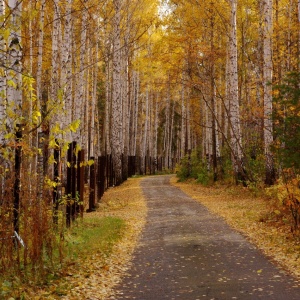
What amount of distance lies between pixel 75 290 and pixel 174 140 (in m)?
62.3

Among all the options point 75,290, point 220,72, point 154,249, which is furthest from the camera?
point 220,72

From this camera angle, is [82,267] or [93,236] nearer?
[82,267]

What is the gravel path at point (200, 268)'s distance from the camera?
22.4 ft

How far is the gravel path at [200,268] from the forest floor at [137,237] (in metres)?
0.22

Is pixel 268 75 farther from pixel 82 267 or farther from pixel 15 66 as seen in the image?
pixel 82 267

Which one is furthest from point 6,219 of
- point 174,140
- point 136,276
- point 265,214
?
point 174,140

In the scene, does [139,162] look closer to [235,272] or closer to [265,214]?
[265,214]

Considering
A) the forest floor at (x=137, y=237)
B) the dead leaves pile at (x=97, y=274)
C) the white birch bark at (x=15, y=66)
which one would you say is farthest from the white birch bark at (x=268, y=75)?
the white birch bark at (x=15, y=66)

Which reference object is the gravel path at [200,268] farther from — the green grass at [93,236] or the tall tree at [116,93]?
the tall tree at [116,93]

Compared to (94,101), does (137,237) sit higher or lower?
lower

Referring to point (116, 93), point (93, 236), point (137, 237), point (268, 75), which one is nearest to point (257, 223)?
point (137, 237)

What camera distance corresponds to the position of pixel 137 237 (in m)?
11.8

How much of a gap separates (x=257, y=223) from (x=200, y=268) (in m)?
5.40

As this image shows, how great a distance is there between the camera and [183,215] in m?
15.4
